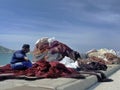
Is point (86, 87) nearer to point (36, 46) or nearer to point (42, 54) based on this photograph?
point (42, 54)

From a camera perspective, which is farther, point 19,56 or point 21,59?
point 21,59

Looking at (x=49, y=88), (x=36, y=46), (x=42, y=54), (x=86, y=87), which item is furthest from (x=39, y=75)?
(x=36, y=46)

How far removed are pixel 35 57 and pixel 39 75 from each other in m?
7.88

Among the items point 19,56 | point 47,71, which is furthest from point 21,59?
point 47,71

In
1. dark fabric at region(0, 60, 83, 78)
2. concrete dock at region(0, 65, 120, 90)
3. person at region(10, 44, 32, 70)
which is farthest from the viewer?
person at region(10, 44, 32, 70)

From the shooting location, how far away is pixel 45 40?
54.5 feet

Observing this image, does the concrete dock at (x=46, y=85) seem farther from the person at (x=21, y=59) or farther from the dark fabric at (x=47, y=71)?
the person at (x=21, y=59)

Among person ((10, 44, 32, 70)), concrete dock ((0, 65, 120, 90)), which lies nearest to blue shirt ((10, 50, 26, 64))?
person ((10, 44, 32, 70))

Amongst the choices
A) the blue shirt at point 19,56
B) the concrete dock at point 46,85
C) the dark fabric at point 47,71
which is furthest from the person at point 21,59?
the concrete dock at point 46,85

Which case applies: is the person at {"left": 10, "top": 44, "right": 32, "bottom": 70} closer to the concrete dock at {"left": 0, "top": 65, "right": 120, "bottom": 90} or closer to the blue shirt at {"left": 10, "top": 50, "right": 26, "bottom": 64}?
the blue shirt at {"left": 10, "top": 50, "right": 26, "bottom": 64}

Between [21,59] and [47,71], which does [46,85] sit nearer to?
[47,71]

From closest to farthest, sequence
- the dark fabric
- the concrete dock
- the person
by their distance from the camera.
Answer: the concrete dock, the dark fabric, the person

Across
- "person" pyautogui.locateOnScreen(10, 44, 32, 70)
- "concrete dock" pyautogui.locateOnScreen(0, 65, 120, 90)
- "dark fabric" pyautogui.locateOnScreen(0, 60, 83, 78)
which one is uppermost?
"person" pyautogui.locateOnScreen(10, 44, 32, 70)

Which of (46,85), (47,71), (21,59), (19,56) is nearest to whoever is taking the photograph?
(46,85)
